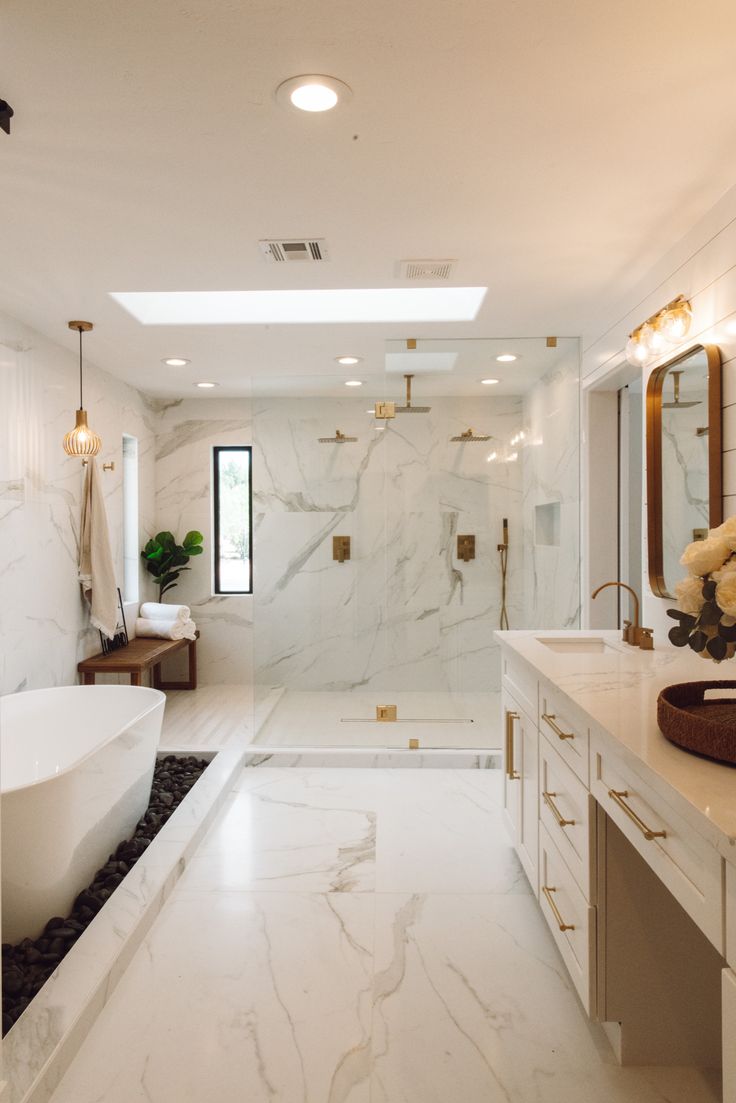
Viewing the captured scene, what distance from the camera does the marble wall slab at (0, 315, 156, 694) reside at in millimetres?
3596

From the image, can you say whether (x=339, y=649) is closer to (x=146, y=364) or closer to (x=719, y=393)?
(x=146, y=364)

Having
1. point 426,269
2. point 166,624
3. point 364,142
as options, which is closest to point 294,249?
point 426,269

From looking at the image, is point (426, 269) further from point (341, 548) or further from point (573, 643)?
point (341, 548)

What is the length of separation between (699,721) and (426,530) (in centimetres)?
288

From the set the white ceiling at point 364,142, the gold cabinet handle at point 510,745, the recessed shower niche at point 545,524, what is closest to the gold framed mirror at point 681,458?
the white ceiling at point 364,142

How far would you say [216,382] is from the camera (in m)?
5.23

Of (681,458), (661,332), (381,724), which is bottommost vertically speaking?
(381,724)

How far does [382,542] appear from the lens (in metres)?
4.20

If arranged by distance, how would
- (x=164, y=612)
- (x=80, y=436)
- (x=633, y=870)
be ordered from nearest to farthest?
(x=633, y=870), (x=80, y=436), (x=164, y=612)

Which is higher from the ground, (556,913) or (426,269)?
(426,269)

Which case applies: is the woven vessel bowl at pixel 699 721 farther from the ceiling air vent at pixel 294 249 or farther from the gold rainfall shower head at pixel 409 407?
the gold rainfall shower head at pixel 409 407

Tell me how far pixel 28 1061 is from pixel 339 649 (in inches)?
110

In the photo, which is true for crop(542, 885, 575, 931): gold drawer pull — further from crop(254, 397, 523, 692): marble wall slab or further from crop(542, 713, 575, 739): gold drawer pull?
crop(254, 397, 523, 692): marble wall slab

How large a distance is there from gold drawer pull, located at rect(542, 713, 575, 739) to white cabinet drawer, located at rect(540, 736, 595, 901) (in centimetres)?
7
